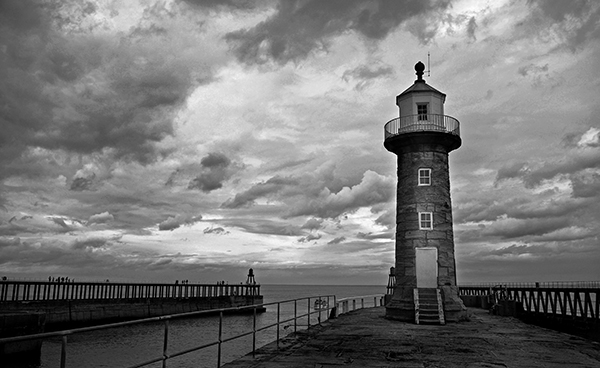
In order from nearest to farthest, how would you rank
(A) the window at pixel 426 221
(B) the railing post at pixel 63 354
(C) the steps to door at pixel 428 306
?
(B) the railing post at pixel 63 354, (C) the steps to door at pixel 428 306, (A) the window at pixel 426 221

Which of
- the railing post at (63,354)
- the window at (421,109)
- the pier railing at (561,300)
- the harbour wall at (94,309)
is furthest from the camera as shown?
the harbour wall at (94,309)

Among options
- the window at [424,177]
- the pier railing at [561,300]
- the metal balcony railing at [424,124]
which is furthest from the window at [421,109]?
the pier railing at [561,300]

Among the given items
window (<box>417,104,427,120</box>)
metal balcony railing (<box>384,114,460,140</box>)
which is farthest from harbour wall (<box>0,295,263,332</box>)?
window (<box>417,104,427,120</box>)

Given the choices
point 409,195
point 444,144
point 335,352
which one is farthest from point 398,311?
point 335,352

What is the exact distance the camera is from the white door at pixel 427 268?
22156 millimetres

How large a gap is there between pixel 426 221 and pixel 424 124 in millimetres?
4647

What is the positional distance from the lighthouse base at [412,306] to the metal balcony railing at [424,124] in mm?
7434

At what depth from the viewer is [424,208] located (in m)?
22.6

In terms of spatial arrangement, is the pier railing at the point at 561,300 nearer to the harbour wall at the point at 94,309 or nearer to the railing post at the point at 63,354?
the railing post at the point at 63,354

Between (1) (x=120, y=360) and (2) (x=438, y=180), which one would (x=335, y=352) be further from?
(1) (x=120, y=360)

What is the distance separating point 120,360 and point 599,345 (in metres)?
23.1

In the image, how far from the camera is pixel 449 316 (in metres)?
21.6

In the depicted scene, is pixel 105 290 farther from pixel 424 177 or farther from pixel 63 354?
pixel 63 354

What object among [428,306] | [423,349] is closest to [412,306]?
[428,306]
